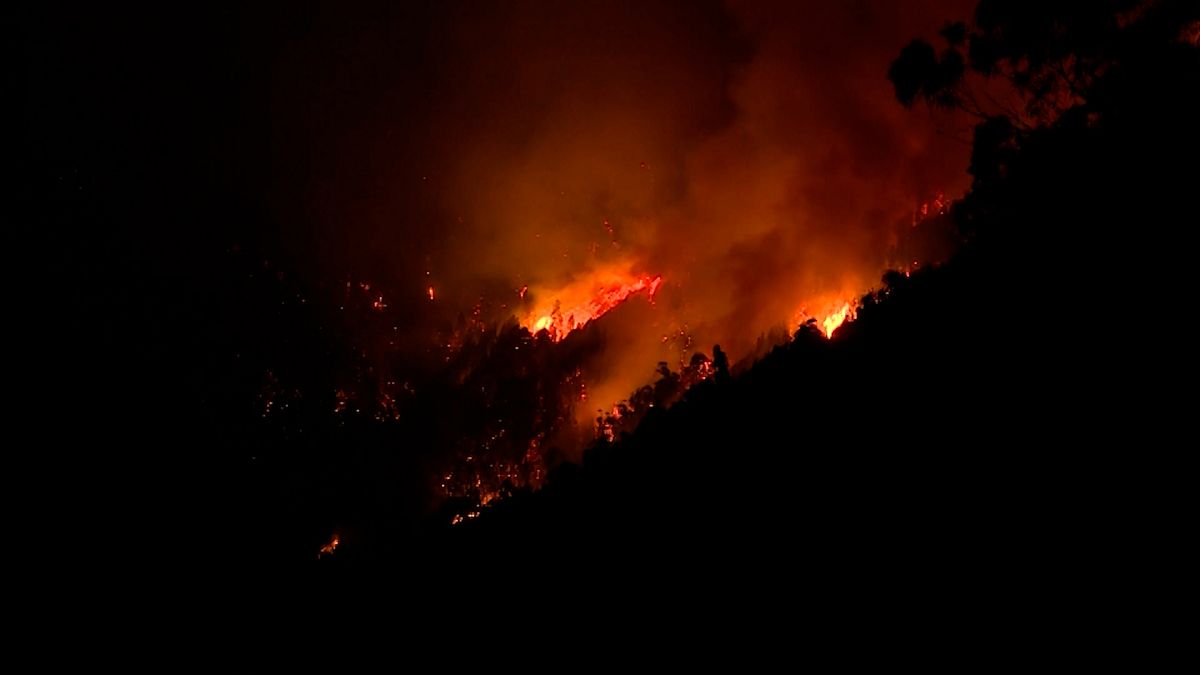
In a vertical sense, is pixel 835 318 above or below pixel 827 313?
below

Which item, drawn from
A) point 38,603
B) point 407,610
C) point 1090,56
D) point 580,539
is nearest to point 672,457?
point 580,539

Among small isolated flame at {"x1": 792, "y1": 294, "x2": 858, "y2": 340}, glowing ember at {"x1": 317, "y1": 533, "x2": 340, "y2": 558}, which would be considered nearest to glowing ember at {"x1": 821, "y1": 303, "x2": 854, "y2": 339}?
small isolated flame at {"x1": 792, "y1": 294, "x2": 858, "y2": 340}

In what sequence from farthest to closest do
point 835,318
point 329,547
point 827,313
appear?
point 329,547 → point 827,313 → point 835,318

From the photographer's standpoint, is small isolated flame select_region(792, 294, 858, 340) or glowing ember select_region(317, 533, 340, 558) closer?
small isolated flame select_region(792, 294, 858, 340)

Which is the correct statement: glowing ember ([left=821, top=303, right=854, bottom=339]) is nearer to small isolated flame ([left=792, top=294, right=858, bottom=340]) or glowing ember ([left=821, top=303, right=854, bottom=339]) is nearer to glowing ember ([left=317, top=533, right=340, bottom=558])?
small isolated flame ([left=792, top=294, right=858, bottom=340])

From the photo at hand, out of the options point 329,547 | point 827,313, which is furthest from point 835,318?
point 329,547

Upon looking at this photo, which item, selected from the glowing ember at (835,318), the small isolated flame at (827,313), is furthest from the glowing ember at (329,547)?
the glowing ember at (835,318)

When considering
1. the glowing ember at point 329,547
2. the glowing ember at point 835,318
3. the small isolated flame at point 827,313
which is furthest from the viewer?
the glowing ember at point 329,547

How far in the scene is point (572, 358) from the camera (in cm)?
6612

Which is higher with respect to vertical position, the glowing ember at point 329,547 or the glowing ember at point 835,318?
the glowing ember at point 329,547

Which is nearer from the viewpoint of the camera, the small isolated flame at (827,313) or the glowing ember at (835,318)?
the glowing ember at (835,318)

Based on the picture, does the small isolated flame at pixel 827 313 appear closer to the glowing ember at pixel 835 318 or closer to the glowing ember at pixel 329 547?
Result: the glowing ember at pixel 835 318

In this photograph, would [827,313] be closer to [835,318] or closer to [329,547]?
[835,318]

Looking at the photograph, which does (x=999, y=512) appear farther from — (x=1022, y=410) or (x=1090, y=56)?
(x=1090, y=56)
